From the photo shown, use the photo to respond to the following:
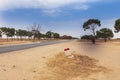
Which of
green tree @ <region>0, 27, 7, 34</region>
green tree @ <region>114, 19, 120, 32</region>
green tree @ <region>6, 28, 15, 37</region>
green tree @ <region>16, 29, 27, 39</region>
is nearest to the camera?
green tree @ <region>114, 19, 120, 32</region>

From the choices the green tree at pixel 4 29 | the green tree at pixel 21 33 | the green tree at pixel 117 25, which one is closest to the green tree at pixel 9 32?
the green tree at pixel 4 29

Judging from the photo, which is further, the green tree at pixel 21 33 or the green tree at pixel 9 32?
the green tree at pixel 21 33

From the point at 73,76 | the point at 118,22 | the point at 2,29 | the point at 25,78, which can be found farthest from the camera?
the point at 2,29

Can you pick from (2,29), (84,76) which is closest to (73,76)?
(84,76)

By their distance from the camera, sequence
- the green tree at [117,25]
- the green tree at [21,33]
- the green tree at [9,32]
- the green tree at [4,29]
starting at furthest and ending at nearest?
the green tree at [21,33], the green tree at [9,32], the green tree at [4,29], the green tree at [117,25]

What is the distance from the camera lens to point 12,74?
40.2ft

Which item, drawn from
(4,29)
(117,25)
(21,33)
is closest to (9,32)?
(4,29)

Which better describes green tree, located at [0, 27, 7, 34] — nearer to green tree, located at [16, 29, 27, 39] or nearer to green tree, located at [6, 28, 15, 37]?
green tree, located at [6, 28, 15, 37]

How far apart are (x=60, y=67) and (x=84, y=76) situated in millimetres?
2580

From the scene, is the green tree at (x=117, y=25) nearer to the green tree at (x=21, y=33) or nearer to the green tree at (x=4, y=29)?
the green tree at (x=4, y=29)

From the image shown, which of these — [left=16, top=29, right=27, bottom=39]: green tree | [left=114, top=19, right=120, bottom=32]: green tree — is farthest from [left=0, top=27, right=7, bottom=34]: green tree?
[left=114, top=19, right=120, bottom=32]: green tree

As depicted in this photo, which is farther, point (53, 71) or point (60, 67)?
point (60, 67)

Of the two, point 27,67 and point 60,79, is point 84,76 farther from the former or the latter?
point 27,67

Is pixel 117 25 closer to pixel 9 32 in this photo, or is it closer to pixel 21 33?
pixel 9 32
